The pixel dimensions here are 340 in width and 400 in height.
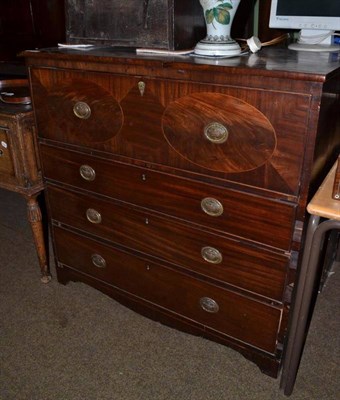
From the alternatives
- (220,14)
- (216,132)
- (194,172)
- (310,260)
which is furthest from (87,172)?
(310,260)

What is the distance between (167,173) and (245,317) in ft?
1.79

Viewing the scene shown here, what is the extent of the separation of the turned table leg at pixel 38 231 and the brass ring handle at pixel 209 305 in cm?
82

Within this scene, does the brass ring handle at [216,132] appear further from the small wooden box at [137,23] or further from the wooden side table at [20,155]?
the wooden side table at [20,155]

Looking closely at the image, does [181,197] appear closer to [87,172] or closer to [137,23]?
[87,172]

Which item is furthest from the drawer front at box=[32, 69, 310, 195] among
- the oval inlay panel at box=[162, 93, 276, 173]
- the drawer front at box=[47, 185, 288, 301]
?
the drawer front at box=[47, 185, 288, 301]

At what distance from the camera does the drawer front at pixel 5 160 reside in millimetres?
1600

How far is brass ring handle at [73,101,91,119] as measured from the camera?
1.34m

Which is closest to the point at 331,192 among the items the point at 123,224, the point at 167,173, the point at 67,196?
the point at 167,173

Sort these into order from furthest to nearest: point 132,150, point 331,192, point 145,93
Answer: point 132,150
point 145,93
point 331,192

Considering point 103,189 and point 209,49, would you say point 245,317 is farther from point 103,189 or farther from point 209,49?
point 209,49

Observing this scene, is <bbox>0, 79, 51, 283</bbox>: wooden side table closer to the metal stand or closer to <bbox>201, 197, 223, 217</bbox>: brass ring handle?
<bbox>201, 197, 223, 217</bbox>: brass ring handle

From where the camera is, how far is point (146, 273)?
4.92ft

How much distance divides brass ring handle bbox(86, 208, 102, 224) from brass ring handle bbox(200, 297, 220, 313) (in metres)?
0.49

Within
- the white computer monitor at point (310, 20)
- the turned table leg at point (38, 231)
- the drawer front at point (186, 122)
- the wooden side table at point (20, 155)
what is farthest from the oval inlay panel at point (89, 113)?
the white computer monitor at point (310, 20)
